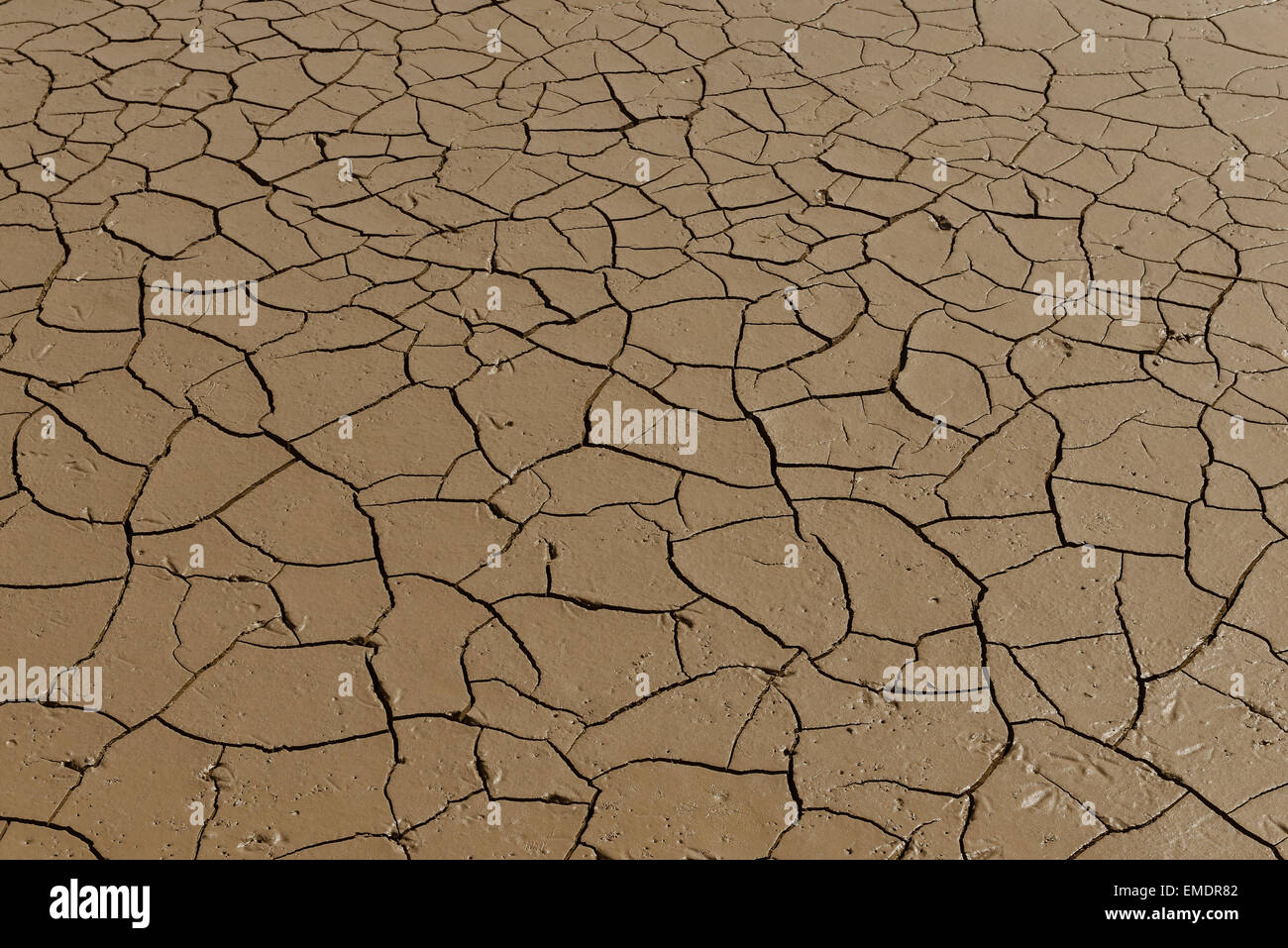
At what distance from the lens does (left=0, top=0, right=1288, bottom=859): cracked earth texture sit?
210 centimetres

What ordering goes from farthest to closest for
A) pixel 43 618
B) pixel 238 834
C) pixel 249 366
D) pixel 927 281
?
pixel 927 281, pixel 249 366, pixel 43 618, pixel 238 834

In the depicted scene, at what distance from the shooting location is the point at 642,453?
279cm

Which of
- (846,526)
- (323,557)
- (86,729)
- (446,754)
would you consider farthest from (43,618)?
(846,526)

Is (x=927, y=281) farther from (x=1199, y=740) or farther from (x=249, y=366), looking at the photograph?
(x=249, y=366)

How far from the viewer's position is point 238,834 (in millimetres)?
2008

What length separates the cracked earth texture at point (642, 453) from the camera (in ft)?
6.90

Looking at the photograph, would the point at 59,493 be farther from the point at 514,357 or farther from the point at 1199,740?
the point at 1199,740

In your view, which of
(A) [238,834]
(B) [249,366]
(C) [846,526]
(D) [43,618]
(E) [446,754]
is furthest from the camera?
(B) [249,366]

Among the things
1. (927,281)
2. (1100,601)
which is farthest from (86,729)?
(927,281)

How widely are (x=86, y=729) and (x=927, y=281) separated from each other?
8.35 feet

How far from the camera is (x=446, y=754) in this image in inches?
84.4

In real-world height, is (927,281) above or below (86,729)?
above

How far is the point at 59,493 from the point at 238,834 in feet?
3.69

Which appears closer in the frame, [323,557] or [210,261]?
[323,557]
